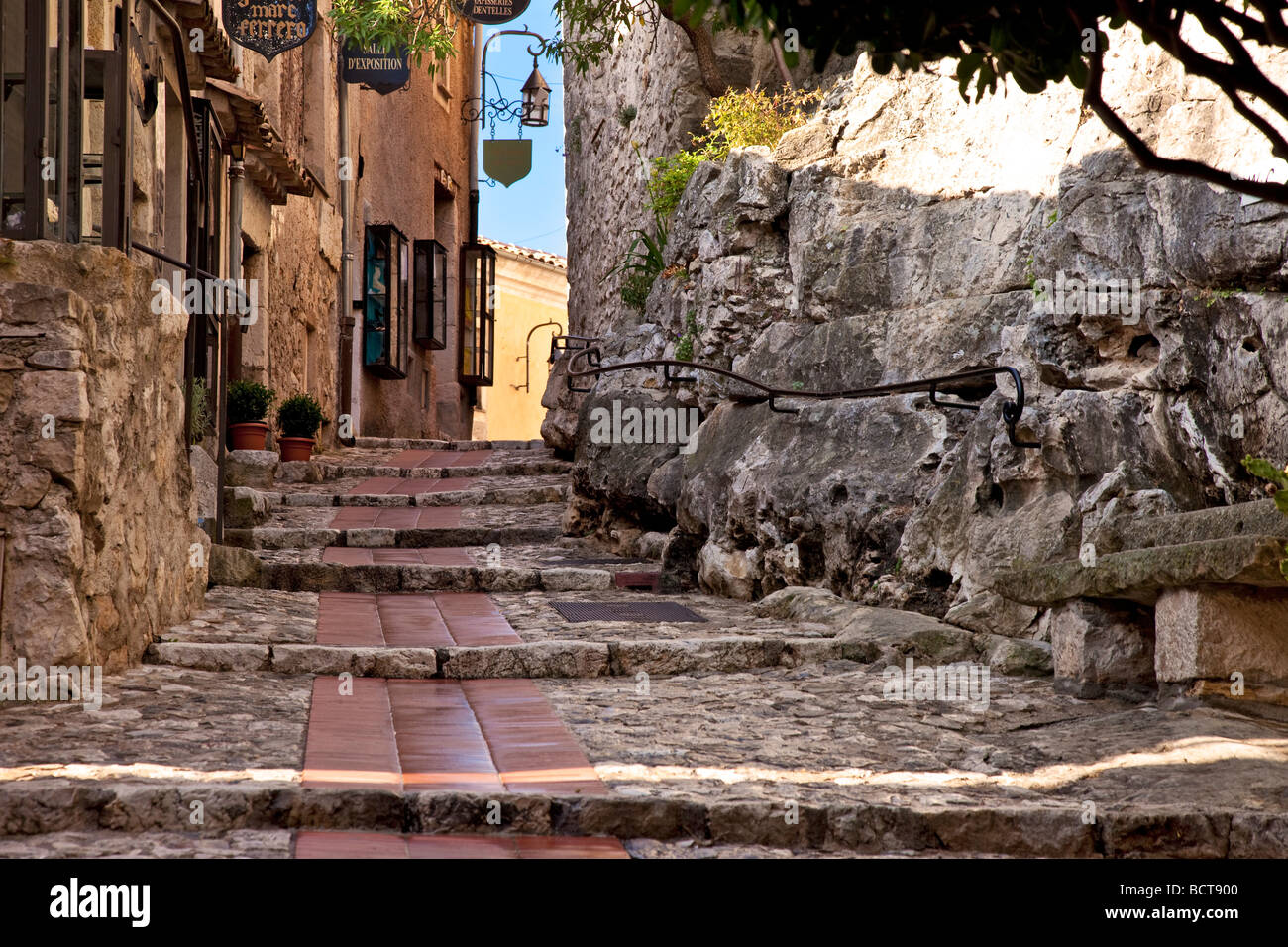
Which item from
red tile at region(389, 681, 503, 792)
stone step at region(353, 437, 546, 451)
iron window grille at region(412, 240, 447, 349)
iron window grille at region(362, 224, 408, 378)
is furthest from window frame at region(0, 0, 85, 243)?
iron window grille at region(412, 240, 447, 349)

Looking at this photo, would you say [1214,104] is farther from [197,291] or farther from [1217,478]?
[197,291]

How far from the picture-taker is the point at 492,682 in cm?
496

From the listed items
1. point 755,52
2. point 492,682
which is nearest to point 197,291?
point 492,682

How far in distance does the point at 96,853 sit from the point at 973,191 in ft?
18.6

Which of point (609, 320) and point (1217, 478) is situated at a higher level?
point (609, 320)

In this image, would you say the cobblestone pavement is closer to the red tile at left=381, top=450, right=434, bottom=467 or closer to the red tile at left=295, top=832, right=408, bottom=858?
the red tile at left=295, top=832, right=408, bottom=858

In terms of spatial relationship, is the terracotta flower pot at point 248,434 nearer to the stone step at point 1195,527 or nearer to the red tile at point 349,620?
the red tile at point 349,620

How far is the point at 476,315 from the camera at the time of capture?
21312 mm

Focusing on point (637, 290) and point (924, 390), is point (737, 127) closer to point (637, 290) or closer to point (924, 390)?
point (637, 290)

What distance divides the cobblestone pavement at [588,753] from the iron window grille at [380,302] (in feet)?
36.4

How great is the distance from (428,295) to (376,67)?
5.57 meters

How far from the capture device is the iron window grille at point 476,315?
70.0 ft

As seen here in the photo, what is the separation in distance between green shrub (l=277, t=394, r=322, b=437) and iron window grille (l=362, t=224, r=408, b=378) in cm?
441
